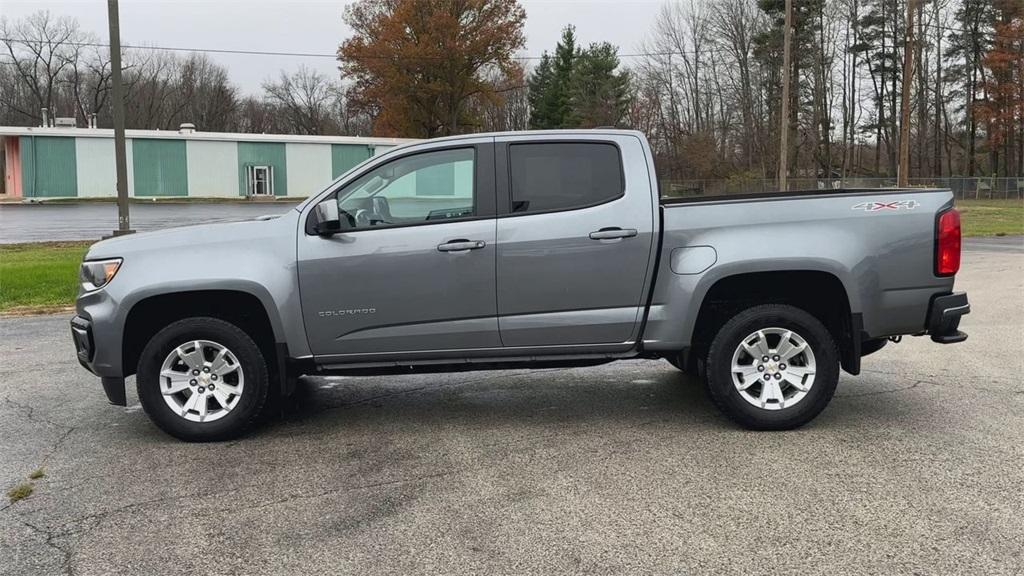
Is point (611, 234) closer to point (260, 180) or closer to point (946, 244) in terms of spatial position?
point (946, 244)

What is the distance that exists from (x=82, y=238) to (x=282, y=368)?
20.0m

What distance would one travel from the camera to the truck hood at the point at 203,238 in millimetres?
5293

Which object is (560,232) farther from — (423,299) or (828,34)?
(828,34)

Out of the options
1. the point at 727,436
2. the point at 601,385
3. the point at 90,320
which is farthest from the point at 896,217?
the point at 90,320

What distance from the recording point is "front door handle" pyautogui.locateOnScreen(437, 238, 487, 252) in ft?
17.2

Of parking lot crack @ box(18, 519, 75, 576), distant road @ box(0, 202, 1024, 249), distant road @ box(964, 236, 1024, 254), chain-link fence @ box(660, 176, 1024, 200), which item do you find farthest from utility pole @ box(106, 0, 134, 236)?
chain-link fence @ box(660, 176, 1024, 200)

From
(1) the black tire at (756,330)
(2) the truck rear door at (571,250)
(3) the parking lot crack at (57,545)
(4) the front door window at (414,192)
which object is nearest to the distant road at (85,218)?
(4) the front door window at (414,192)

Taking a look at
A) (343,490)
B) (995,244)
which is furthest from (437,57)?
(343,490)

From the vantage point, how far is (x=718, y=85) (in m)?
61.3

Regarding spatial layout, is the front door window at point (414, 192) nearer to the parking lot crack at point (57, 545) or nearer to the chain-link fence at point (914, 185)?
the parking lot crack at point (57, 545)

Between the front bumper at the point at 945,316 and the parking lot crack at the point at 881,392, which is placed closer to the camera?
the front bumper at the point at 945,316

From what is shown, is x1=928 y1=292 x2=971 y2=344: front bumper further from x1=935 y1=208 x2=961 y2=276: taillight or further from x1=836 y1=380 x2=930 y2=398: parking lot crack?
x1=836 y1=380 x2=930 y2=398: parking lot crack

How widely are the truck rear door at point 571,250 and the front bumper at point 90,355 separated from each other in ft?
8.16

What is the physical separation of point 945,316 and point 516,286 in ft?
8.84
